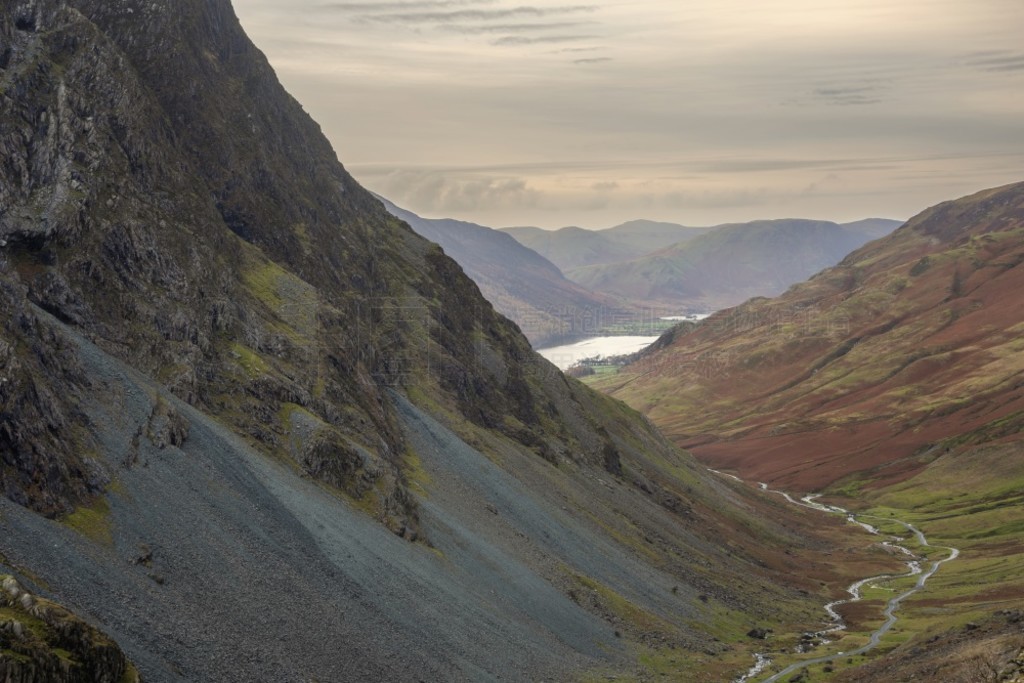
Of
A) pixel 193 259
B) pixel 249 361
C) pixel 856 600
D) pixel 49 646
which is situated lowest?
pixel 856 600

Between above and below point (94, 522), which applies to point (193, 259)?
above

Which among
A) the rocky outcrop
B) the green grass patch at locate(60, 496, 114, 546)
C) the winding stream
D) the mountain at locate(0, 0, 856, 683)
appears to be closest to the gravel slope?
the mountain at locate(0, 0, 856, 683)

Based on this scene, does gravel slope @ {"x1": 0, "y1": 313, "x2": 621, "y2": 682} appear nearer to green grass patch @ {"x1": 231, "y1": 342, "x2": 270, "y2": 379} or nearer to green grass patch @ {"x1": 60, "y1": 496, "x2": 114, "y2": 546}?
green grass patch @ {"x1": 60, "y1": 496, "x2": 114, "y2": 546}

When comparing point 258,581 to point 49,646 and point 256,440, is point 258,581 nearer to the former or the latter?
point 256,440

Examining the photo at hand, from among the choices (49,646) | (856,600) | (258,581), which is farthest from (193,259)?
(856,600)

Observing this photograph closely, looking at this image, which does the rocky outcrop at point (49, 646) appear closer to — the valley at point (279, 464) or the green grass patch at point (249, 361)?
the valley at point (279, 464)

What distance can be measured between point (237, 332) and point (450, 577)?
33.5 meters

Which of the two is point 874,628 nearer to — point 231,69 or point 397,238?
point 397,238

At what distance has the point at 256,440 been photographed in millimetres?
90625

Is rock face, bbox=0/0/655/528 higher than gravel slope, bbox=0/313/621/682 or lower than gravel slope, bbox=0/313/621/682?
higher

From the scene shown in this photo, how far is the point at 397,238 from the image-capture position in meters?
177

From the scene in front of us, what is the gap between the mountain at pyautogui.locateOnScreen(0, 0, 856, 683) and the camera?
63.5m

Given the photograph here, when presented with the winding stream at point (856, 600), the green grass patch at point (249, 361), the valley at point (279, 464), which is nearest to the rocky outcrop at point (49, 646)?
the valley at point (279, 464)

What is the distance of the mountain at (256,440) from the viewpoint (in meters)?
63.5
